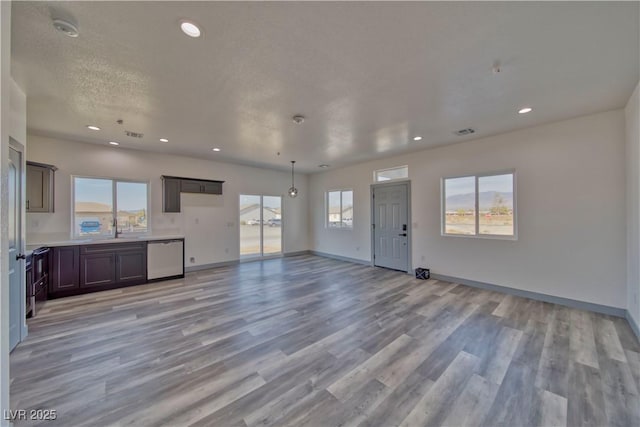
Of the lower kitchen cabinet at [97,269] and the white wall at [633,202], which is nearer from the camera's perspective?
the white wall at [633,202]

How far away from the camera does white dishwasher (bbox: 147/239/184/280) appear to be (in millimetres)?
5117

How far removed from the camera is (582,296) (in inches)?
143

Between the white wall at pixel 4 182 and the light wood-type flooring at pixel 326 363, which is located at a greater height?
the white wall at pixel 4 182

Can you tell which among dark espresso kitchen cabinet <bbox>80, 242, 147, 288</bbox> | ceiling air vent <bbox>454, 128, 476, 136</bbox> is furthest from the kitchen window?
dark espresso kitchen cabinet <bbox>80, 242, 147, 288</bbox>

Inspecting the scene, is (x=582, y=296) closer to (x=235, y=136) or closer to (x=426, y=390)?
(x=426, y=390)

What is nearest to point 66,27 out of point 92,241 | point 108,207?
point 92,241

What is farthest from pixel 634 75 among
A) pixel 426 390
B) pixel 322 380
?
pixel 322 380

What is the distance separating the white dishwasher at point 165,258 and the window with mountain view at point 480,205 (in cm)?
578

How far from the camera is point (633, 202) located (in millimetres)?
2949

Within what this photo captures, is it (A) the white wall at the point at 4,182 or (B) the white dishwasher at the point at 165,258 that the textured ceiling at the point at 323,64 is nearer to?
(A) the white wall at the point at 4,182

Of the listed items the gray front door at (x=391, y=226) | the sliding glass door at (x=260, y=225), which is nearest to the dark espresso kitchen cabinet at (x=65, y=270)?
the sliding glass door at (x=260, y=225)

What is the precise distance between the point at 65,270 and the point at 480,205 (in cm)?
753

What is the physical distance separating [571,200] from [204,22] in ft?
16.9

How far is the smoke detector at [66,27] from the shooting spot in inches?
70.0
